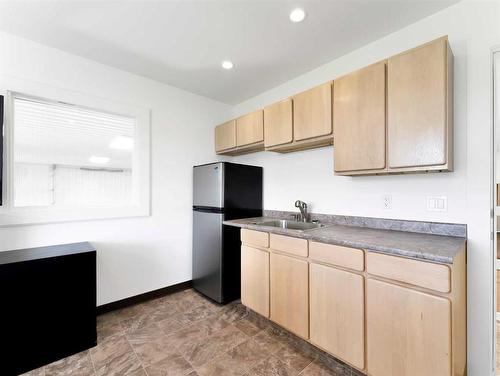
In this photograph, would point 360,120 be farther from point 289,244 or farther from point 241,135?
point 241,135

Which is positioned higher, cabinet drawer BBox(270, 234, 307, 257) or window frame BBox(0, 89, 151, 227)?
window frame BBox(0, 89, 151, 227)

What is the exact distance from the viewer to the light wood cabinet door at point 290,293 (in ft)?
5.88

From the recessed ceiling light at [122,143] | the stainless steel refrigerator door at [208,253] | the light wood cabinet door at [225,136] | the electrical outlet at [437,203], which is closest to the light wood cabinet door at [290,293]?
the stainless steel refrigerator door at [208,253]

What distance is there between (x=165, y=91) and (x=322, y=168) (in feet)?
6.88

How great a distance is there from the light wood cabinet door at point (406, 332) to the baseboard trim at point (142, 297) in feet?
7.30

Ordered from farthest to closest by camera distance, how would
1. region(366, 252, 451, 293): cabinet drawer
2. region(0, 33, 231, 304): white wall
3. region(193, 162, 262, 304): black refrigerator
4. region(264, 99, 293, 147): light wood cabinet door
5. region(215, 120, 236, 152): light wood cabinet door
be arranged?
region(215, 120, 236, 152): light wood cabinet door < region(193, 162, 262, 304): black refrigerator < region(264, 99, 293, 147): light wood cabinet door < region(0, 33, 231, 304): white wall < region(366, 252, 451, 293): cabinet drawer

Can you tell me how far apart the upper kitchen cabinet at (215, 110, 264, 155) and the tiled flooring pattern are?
1862 mm

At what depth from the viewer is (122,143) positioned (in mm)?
Answer: 2682

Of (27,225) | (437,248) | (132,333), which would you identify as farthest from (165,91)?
(437,248)

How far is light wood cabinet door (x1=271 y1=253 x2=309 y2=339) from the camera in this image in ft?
5.88

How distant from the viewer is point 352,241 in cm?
152

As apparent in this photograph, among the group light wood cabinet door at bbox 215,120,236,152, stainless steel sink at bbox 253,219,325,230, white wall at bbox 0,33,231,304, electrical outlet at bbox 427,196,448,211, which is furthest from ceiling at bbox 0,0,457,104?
stainless steel sink at bbox 253,219,325,230

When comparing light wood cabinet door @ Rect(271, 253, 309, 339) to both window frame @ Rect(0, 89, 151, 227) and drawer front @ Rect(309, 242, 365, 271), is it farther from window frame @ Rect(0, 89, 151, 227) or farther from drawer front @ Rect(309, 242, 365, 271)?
window frame @ Rect(0, 89, 151, 227)

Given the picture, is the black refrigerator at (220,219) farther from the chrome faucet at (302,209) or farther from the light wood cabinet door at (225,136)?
the chrome faucet at (302,209)
